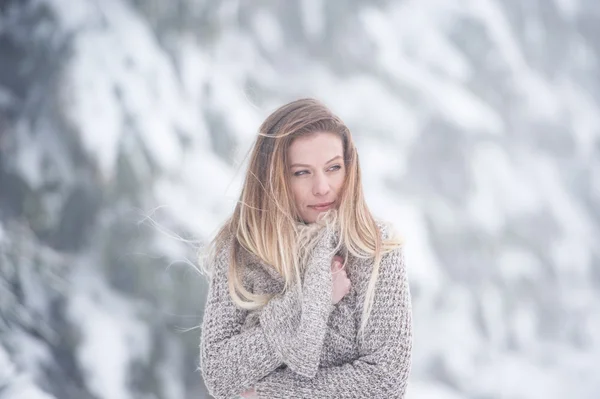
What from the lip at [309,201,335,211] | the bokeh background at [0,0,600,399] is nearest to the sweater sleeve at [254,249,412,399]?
the lip at [309,201,335,211]

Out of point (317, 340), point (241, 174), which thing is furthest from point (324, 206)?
point (241, 174)

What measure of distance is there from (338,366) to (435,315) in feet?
5.42

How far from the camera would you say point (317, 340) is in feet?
4.52

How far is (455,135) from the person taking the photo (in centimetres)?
313

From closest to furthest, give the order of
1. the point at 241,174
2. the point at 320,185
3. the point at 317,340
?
the point at 317,340 < the point at 320,185 < the point at 241,174

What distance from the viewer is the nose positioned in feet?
4.91

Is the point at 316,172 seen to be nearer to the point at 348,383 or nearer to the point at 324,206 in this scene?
the point at 324,206

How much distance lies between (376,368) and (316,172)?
424 millimetres

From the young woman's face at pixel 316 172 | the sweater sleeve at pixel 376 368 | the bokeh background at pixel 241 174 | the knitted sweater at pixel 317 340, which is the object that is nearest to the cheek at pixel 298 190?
the young woman's face at pixel 316 172

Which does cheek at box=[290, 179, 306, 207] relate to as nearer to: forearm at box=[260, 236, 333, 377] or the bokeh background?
forearm at box=[260, 236, 333, 377]

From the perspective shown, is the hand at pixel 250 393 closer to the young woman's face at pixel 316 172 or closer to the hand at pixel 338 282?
the hand at pixel 338 282

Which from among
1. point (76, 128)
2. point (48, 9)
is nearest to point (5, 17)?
point (48, 9)

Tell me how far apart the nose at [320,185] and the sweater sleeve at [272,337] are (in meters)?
0.11

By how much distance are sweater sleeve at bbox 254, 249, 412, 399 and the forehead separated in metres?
0.28
